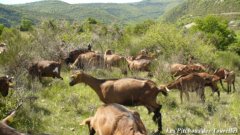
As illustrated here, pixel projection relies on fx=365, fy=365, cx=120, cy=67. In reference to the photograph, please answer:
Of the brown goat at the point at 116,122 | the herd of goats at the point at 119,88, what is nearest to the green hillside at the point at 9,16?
the herd of goats at the point at 119,88

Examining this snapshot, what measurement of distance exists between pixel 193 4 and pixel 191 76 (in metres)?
190

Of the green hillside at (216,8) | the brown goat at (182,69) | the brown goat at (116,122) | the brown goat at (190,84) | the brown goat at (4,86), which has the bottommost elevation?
the green hillside at (216,8)

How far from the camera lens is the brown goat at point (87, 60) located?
1681cm

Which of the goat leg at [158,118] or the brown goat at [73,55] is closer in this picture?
the goat leg at [158,118]

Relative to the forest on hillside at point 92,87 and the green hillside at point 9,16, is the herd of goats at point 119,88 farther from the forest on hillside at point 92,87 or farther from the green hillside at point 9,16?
the green hillside at point 9,16

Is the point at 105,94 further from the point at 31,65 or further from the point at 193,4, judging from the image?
the point at 193,4

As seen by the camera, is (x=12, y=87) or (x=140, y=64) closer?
(x=12, y=87)

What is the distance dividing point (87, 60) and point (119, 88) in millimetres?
7876

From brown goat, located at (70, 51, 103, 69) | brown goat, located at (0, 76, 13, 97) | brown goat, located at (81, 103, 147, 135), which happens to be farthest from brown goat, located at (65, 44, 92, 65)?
brown goat, located at (81, 103, 147, 135)

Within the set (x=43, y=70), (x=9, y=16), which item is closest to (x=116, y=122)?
(x=43, y=70)

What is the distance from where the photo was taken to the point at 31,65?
1361 centimetres

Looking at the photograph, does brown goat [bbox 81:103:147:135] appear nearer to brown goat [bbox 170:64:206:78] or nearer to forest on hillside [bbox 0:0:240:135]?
forest on hillside [bbox 0:0:240:135]

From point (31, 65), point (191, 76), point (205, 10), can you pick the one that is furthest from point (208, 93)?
point (205, 10)

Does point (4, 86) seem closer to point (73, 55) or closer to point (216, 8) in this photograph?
point (73, 55)
